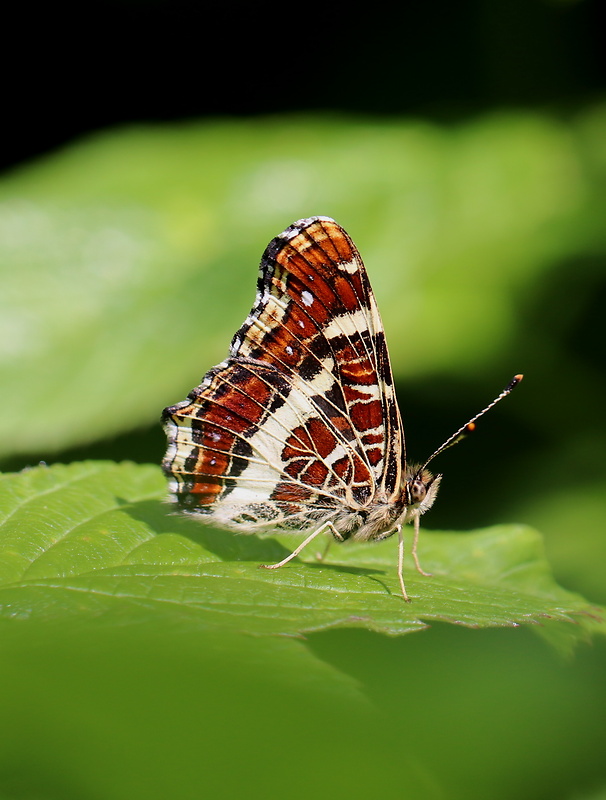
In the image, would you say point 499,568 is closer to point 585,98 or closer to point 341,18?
point 585,98

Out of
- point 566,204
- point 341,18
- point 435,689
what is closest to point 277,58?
point 341,18

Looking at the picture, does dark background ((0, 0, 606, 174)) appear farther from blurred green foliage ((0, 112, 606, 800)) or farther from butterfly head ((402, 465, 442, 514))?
butterfly head ((402, 465, 442, 514))

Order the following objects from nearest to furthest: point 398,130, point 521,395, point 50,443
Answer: point 50,443 < point 521,395 < point 398,130

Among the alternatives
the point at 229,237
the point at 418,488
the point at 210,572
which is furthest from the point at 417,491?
the point at 229,237

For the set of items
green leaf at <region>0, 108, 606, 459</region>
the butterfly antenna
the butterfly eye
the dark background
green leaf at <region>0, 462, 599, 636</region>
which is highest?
the dark background

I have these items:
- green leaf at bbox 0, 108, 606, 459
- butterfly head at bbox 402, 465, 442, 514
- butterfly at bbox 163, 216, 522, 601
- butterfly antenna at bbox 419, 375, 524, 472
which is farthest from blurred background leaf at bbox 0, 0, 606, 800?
butterfly antenna at bbox 419, 375, 524, 472

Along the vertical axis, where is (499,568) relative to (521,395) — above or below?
below

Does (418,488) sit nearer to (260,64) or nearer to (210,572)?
(210,572)
